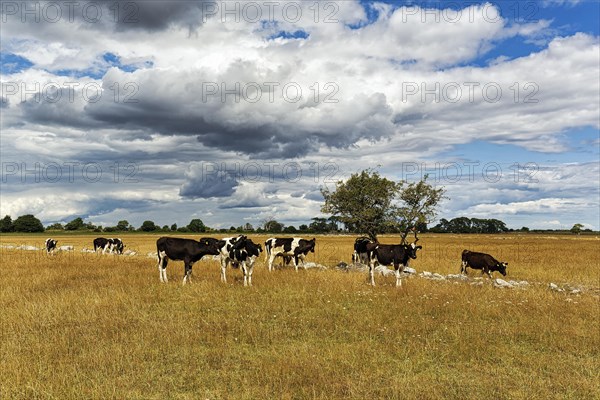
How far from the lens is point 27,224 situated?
150 meters

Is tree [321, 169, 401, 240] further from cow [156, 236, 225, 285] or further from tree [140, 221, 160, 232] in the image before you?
tree [140, 221, 160, 232]

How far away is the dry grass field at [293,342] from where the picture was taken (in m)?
7.45

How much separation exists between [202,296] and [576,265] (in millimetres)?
30296

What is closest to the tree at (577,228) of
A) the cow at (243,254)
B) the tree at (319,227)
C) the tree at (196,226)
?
the tree at (319,227)

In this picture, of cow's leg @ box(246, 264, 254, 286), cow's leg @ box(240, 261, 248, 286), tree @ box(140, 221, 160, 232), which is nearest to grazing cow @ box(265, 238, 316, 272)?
cow's leg @ box(240, 261, 248, 286)

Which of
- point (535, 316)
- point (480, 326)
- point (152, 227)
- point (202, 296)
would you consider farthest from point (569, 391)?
point (152, 227)

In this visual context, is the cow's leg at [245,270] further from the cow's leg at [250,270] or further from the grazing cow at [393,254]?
the grazing cow at [393,254]

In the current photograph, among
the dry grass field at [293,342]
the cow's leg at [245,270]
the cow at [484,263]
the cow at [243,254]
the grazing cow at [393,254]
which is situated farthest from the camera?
the cow at [484,263]

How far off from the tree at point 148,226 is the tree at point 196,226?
538 inches

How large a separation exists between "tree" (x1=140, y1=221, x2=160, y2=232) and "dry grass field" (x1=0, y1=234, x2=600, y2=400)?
14514 cm

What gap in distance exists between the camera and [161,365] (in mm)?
8391

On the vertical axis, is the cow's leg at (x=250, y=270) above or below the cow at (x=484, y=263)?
above

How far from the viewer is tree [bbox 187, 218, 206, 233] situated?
151200 mm

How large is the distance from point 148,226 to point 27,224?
140ft
